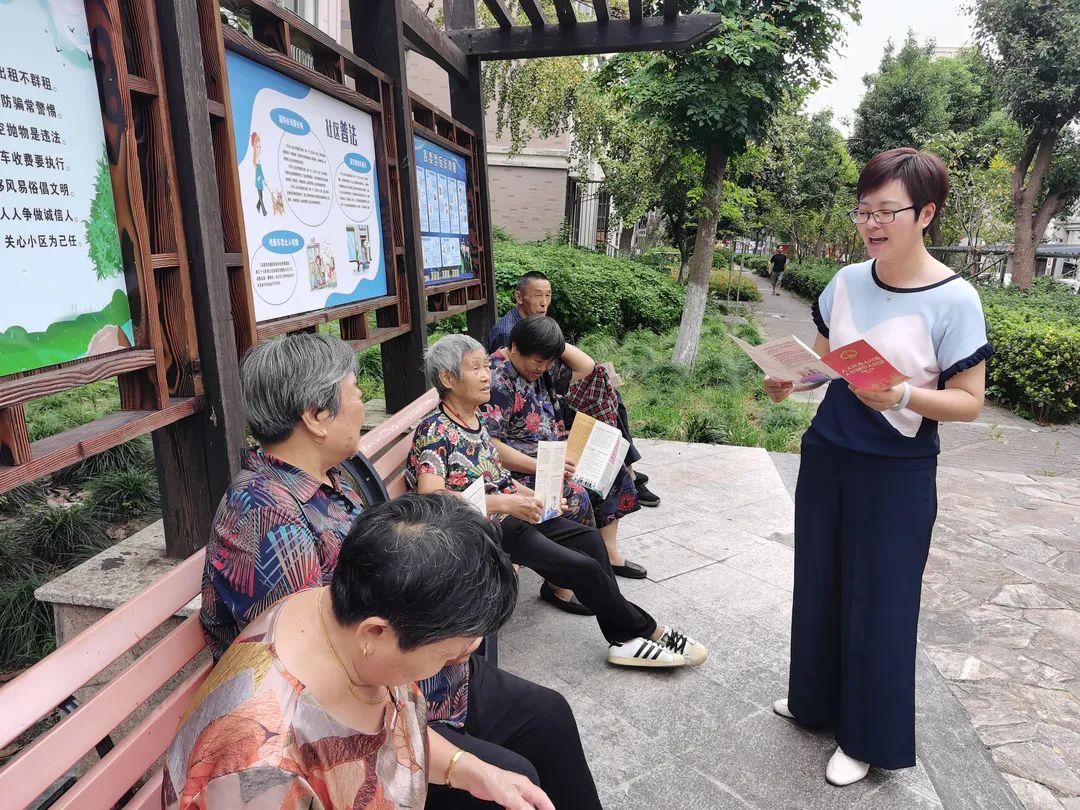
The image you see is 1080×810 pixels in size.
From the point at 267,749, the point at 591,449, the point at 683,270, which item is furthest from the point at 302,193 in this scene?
the point at 683,270

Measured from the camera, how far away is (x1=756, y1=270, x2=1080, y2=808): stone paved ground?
2740mm

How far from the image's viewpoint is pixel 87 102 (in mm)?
1694

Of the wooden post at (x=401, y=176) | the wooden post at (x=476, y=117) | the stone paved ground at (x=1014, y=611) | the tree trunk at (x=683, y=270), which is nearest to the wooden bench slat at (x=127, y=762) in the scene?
the wooden post at (x=401, y=176)

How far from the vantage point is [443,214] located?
Result: 465 cm

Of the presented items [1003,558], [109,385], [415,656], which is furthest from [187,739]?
[109,385]

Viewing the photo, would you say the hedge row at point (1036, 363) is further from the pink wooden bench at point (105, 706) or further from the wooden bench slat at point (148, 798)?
the wooden bench slat at point (148, 798)

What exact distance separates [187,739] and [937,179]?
2319 mm

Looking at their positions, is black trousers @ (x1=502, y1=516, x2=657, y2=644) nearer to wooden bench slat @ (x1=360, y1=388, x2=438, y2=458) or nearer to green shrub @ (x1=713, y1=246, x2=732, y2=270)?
wooden bench slat @ (x1=360, y1=388, x2=438, y2=458)

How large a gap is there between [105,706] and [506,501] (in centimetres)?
147

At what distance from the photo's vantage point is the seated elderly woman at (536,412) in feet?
10.7

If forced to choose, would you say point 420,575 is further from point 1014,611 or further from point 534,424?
point 1014,611

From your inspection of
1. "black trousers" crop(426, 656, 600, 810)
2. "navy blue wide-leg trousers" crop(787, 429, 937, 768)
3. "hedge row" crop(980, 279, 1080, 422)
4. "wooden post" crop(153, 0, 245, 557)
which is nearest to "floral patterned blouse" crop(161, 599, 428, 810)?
"black trousers" crop(426, 656, 600, 810)

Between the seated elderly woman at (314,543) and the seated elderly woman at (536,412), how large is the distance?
4.53 feet

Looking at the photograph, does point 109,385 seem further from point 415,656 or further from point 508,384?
point 415,656
